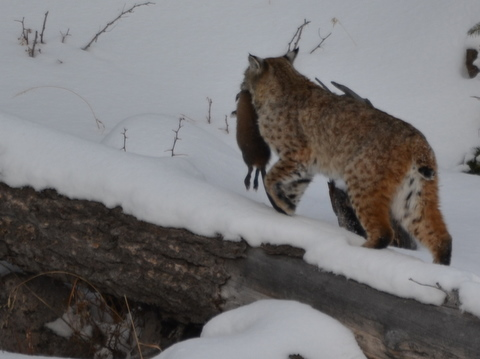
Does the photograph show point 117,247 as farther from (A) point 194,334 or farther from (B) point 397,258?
(B) point 397,258

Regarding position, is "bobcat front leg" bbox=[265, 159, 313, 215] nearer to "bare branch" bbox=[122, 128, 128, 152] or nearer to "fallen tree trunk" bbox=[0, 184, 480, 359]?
"fallen tree trunk" bbox=[0, 184, 480, 359]

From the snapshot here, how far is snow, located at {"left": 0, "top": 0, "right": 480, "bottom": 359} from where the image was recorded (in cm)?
434

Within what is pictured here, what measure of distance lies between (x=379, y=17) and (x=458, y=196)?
3.55 meters

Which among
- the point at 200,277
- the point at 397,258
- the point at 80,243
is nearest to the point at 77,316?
the point at 80,243

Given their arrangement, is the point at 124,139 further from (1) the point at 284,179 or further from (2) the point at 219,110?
(2) the point at 219,110

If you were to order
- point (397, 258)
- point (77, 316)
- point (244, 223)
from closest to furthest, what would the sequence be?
point (397, 258), point (244, 223), point (77, 316)

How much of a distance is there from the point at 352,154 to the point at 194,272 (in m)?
1.06

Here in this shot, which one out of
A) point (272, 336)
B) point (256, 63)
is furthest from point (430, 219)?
point (256, 63)

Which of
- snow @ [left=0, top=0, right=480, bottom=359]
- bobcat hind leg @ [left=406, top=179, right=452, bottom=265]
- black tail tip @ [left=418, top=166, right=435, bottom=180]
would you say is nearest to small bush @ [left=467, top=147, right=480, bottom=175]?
snow @ [left=0, top=0, right=480, bottom=359]

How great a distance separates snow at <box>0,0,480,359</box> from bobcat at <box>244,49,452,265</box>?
0.75 feet

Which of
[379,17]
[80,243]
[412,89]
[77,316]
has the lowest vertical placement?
[77,316]

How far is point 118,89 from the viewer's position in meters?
8.55

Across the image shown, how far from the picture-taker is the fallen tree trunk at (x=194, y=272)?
3928mm

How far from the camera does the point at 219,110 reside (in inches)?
336
